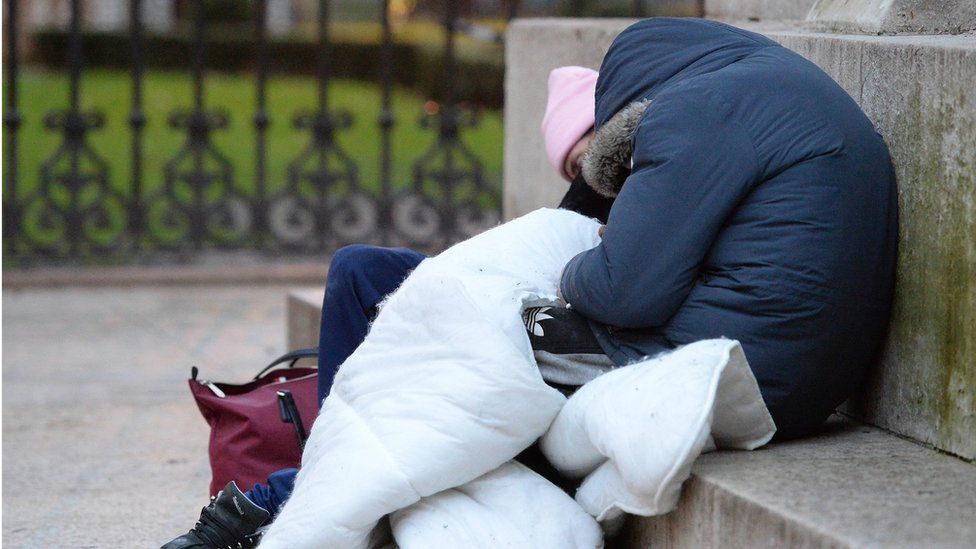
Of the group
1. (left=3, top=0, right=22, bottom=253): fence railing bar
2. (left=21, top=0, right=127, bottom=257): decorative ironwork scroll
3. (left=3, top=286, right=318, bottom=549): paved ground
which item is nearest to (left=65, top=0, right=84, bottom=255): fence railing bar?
(left=21, top=0, right=127, bottom=257): decorative ironwork scroll

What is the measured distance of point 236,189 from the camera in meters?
7.18

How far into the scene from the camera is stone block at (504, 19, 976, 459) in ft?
8.05

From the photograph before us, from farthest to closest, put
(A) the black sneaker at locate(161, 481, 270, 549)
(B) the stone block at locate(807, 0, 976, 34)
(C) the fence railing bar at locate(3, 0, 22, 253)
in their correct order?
(C) the fence railing bar at locate(3, 0, 22, 253)
(B) the stone block at locate(807, 0, 976, 34)
(A) the black sneaker at locate(161, 481, 270, 549)

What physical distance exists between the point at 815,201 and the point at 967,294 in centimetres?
33

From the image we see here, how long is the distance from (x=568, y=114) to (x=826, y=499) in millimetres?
1416

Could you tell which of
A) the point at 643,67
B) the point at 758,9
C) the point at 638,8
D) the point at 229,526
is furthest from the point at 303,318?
the point at 638,8

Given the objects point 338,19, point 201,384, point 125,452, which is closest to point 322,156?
point 125,452

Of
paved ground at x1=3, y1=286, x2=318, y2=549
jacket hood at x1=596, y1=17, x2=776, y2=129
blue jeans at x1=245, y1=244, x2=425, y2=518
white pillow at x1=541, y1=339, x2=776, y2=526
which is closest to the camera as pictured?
white pillow at x1=541, y1=339, x2=776, y2=526

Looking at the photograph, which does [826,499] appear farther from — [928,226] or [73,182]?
[73,182]

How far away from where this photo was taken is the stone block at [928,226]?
2.45 metres

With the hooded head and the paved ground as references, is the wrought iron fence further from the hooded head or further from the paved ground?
the hooded head

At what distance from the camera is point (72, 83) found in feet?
21.9

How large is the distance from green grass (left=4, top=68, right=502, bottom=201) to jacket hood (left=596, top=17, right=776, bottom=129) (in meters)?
6.55

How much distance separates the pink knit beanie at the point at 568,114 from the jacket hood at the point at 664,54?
1.80 feet
